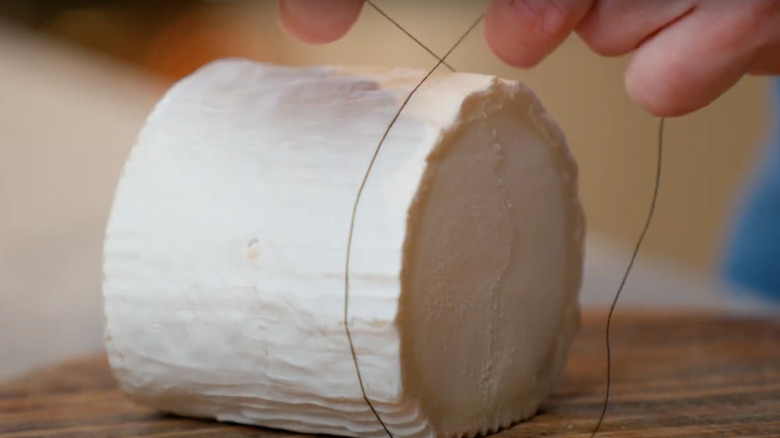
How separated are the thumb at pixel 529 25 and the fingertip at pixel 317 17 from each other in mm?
114

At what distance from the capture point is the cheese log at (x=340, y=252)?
0.82 metres

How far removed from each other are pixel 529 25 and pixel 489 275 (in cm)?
21

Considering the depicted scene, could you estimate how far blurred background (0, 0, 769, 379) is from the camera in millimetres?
2176

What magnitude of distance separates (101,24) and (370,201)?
2.14 metres

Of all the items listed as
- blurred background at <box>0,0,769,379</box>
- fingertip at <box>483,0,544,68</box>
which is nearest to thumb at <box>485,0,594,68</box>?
fingertip at <box>483,0,544,68</box>

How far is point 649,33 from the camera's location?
85 centimetres

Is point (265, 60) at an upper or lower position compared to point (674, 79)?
lower

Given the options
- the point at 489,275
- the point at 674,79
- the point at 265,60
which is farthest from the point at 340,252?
the point at 265,60

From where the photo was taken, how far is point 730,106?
298 cm

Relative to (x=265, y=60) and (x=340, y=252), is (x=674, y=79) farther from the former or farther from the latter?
(x=265, y=60)

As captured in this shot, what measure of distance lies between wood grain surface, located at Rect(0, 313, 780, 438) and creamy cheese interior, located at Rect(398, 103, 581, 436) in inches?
2.0

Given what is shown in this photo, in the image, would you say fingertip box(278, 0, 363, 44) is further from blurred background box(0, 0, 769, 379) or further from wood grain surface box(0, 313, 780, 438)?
blurred background box(0, 0, 769, 379)

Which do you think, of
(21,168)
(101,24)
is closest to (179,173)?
(21,168)

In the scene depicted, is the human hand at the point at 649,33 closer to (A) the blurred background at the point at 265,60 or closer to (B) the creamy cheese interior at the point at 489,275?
(B) the creamy cheese interior at the point at 489,275
